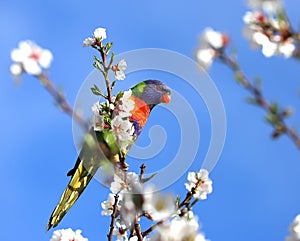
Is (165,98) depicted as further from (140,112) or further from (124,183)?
(124,183)

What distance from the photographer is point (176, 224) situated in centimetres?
254

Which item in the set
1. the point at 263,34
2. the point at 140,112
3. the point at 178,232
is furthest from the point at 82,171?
the point at 263,34

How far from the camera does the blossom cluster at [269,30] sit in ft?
7.83

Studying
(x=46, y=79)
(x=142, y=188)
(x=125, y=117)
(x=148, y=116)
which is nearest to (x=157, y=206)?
(x=142, y=188)

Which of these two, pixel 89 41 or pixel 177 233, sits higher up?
pixel 89 41

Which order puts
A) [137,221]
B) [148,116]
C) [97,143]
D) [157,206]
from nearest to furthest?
[157,206]
[137,221]
[97,143]
[148,116]

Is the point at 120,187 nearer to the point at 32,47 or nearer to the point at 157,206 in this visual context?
the point at 157,206

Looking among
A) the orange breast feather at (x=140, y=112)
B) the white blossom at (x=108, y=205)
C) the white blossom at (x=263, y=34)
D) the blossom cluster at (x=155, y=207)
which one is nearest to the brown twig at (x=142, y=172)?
the blossom cluster at (x=155, y=207)

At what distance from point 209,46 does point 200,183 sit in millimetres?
1307

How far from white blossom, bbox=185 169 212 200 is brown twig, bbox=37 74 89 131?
1209 mm

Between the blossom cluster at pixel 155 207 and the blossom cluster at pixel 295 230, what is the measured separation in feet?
1.58

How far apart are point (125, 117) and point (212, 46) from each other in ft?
3.25

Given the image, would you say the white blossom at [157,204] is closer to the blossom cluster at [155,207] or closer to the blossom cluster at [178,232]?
the blossom cluster at [155,207]

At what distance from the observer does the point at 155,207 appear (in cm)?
295
